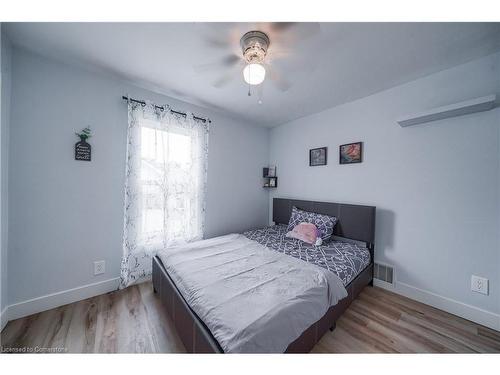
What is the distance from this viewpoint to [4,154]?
4.67ft

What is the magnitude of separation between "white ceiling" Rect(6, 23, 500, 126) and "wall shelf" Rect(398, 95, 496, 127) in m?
0.44

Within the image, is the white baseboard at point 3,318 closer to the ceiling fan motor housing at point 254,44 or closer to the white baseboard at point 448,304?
the ceiling fan motor housing at point 254,44

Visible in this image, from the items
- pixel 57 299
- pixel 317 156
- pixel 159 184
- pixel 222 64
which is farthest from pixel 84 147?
pixel 317 156

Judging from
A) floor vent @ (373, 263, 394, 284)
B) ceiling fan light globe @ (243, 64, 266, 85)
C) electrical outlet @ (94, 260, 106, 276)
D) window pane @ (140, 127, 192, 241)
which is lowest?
floor vent @ (373, 263, 394, 284)

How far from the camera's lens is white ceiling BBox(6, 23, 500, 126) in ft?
4.16

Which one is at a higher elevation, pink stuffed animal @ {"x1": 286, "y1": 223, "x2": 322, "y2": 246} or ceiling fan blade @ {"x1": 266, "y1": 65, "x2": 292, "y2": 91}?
ceiling fan blade @ {"x1": 266, "y1": 65, "x2": 292, "y2": 91}

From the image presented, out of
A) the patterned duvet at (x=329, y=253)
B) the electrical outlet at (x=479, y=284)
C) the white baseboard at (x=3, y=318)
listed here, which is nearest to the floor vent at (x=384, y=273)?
the patterned duvet at (x=329, y=253)

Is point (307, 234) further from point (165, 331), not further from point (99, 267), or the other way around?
point (99, 267)

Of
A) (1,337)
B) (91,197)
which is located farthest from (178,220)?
(1,337)

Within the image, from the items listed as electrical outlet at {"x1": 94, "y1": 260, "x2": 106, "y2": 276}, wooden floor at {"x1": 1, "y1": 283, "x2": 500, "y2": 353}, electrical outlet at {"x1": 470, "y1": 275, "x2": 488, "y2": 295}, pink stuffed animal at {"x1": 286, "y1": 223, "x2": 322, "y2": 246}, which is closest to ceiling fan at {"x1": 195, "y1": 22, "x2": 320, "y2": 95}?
pink stuffed animal at {"x1": 286, "y1": 223, "x2": 322, "y2": 246}

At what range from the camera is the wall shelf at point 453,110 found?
55.8 inches

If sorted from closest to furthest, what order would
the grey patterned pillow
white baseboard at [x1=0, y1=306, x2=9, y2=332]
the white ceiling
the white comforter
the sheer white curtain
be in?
the white comforter, the white ceiling, white baseboard at [x1=0, y1=306, x2=9, y2=332], the sheer white curtain, the grey patterned pillow

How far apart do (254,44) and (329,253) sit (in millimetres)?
2069

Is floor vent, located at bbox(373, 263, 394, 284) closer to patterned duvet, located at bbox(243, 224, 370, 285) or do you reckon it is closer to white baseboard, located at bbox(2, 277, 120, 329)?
patterned duvet, located at bbox(243, 224, 370, 285)
